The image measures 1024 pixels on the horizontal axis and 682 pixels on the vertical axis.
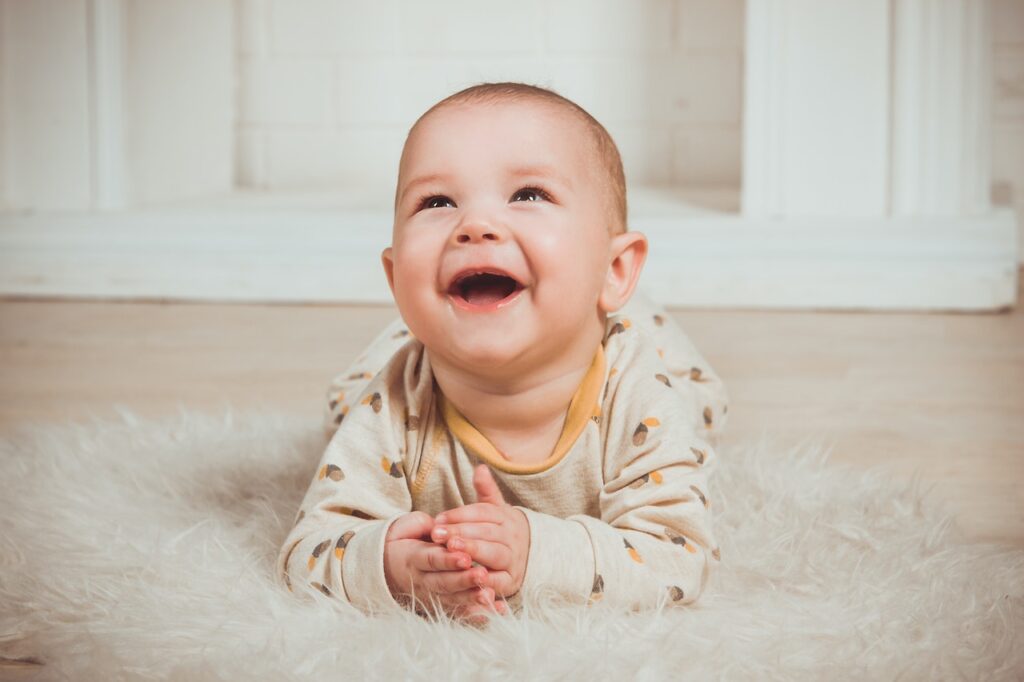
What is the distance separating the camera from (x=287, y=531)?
0.94 metres

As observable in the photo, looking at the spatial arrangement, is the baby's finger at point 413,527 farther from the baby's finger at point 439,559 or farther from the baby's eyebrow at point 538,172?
the baby's eyebrow at point 538,172

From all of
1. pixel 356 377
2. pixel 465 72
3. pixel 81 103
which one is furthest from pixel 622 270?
pixel 465 72

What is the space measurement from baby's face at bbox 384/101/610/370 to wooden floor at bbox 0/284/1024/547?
0.40 metres

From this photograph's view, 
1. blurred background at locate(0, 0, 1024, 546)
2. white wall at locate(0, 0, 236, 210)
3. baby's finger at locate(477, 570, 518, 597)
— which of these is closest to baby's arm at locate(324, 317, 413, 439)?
blurred background at locate(0, 0, 1024, 546)

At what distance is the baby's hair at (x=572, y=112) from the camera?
0.83 metres

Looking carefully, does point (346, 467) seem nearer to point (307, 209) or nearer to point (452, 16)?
point (307, 209)

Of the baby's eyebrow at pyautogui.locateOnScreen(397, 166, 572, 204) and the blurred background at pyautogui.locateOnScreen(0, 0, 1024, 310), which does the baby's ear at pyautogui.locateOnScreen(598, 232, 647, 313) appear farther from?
the blurred background at pyautogui.locateOnScreen(0, 0, 1024, 310)

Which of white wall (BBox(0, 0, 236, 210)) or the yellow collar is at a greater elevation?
white wall (BBox(0, 0, 236, 210))

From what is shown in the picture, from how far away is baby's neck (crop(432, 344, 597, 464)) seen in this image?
852 mm

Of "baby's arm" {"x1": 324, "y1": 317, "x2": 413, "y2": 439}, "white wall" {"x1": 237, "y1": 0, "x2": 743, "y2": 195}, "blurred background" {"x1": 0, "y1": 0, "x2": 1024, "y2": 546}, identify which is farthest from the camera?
"white wall" {"x1": 237, "y1": 0, "x2": 743, "y2": 195}

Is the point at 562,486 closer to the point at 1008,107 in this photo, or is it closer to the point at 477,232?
the point at 477,232

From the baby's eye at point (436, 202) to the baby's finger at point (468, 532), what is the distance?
224mm

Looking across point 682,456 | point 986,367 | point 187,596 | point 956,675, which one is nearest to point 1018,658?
point 956,675

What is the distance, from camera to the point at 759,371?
5.35 feet
